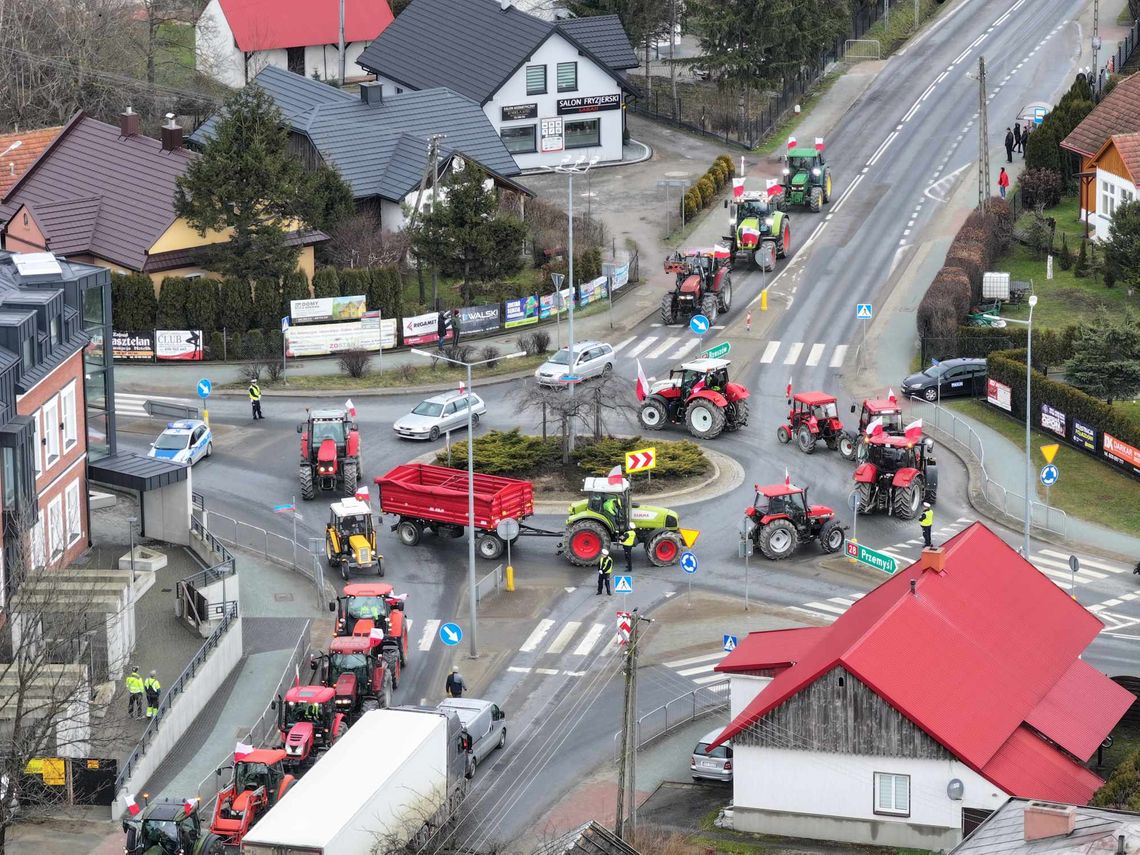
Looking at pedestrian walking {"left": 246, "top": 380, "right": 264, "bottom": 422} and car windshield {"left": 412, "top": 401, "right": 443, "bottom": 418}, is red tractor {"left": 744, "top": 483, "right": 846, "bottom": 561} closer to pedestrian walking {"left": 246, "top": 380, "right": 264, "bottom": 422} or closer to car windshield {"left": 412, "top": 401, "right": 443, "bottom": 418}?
car windshield {"left": 412, "top": 401, "right": 443, "bottom": 418}

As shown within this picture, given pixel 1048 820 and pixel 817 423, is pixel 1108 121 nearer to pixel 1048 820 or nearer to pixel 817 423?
pixel 817 423

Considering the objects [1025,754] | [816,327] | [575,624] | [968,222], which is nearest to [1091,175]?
[968,222]

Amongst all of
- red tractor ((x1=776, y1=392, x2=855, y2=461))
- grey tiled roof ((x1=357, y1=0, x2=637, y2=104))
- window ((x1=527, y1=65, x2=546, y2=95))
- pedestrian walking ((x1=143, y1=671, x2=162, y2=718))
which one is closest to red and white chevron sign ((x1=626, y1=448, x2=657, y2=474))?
red tractor ((x1=776, y1=392, x2=855, y2=461))

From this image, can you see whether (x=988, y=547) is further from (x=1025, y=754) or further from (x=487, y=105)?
(x=487, y=105)

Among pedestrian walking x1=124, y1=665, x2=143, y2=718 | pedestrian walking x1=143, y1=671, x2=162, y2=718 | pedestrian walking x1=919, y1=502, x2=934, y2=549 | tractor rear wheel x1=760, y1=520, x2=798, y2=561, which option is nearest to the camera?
pedestrian walking x1=124, y1=665, x2=143, y2=718

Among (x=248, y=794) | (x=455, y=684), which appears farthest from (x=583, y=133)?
(x=248, y=794)

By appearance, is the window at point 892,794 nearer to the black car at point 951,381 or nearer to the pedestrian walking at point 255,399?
the black car at point 951,381

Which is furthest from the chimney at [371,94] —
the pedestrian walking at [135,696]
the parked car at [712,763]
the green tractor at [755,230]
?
the parked car at [712,763]

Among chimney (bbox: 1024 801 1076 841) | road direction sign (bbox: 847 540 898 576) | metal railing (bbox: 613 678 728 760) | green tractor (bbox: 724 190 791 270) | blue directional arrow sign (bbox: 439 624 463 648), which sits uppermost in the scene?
green tractor (bbox: 724 190 791 270)
